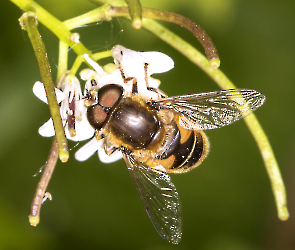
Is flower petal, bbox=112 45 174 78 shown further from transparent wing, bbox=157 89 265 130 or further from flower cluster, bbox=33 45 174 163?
transparent wing, bbox=157 89 265 130

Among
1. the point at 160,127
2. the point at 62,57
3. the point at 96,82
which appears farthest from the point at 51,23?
the point at 160,127

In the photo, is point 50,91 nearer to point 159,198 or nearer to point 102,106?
point 102,106

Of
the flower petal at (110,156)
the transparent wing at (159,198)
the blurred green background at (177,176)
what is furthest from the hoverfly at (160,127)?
the blurred green background at (177,176)

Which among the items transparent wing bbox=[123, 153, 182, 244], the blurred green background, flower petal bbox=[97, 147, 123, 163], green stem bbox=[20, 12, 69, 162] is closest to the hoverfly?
transparent wing bbox=[123, 153, 182, 244]

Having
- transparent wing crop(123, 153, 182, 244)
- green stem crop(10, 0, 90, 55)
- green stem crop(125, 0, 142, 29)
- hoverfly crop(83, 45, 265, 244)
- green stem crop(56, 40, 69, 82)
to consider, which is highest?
green stem crop(10, 0, 90, 55)

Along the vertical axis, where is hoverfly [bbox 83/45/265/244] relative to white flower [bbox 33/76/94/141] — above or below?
below

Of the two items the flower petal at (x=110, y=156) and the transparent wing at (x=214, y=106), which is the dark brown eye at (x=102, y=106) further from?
Result: the flower petal at (x=110, y=156)
